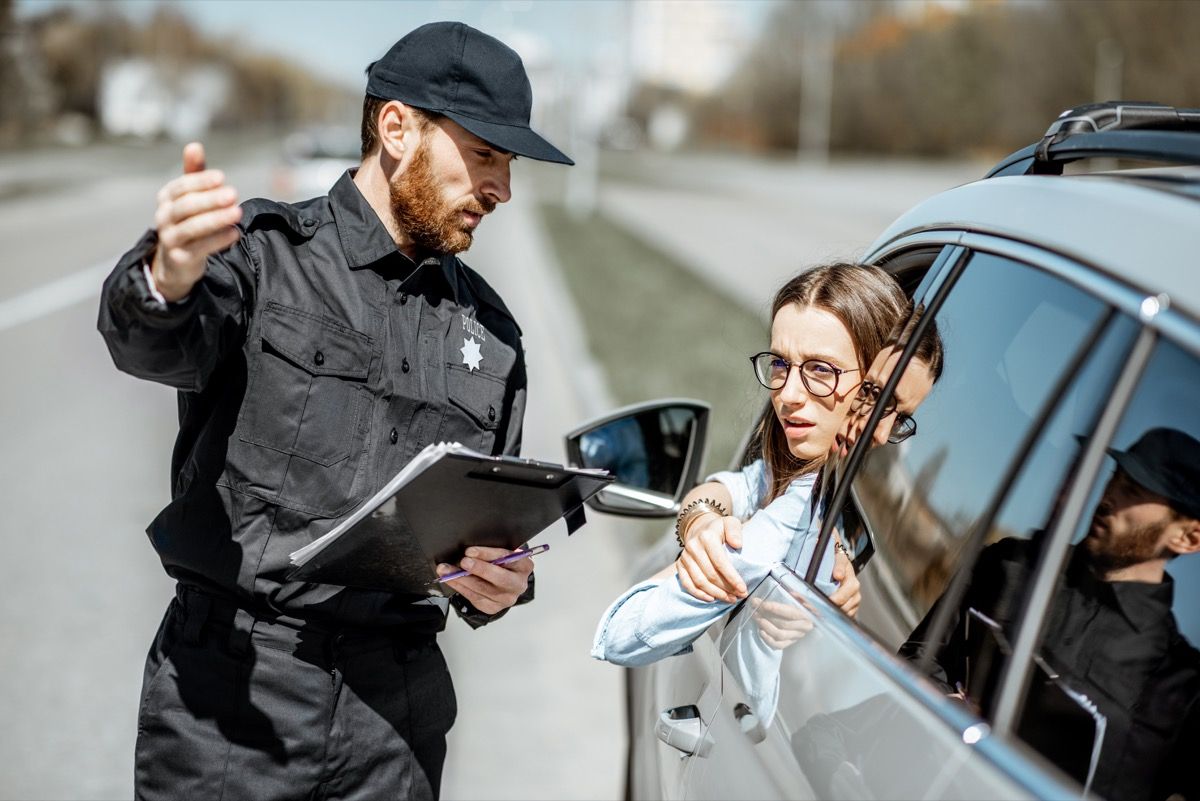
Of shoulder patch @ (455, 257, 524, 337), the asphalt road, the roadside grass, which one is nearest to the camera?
shoulder patch @ (455, 257, 524, 337)

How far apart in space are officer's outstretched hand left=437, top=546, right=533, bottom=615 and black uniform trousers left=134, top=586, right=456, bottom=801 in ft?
0.77

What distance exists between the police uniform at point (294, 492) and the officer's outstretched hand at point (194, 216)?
0.98 ft

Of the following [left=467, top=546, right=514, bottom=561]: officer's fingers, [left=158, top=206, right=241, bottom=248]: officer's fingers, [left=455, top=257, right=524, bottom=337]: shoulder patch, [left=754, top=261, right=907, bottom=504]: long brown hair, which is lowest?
[left=467, top=546, right=514, bottom=561]: officer's fingers

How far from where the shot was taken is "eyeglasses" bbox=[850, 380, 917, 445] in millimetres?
2051

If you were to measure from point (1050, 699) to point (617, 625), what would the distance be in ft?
2.54

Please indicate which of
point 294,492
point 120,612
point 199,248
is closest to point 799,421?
point 294,492

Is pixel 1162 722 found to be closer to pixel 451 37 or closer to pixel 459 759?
pixel 451 37

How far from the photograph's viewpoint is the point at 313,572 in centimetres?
209

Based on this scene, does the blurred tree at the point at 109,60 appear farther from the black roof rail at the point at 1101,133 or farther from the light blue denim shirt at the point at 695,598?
the black roof rail at the point at 1101,133

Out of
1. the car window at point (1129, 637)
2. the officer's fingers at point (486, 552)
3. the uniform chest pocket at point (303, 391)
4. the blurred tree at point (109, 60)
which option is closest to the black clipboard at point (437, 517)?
the officer's fingers at point (486, 552)

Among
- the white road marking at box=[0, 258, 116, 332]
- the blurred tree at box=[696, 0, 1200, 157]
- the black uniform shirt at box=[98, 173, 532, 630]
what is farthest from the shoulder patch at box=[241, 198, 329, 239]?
the blurred tree at box=[696, 0, 1200, 157]

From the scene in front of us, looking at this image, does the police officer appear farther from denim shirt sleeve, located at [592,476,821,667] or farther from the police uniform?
denim shirt sleeve, located at [592,476,821,667]

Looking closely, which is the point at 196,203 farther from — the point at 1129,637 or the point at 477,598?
the point at 1129,637

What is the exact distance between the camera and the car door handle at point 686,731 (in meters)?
2.13
